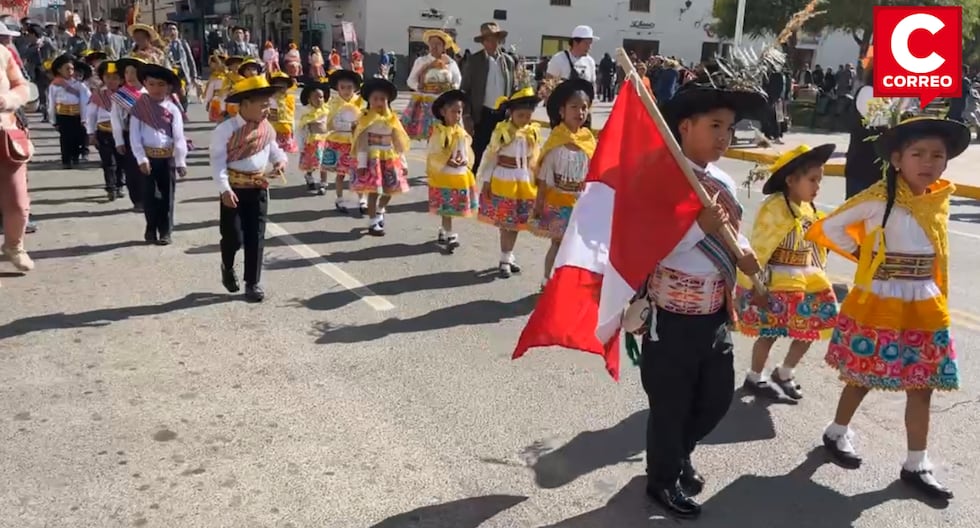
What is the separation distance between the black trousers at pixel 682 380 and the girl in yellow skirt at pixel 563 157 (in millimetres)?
3070

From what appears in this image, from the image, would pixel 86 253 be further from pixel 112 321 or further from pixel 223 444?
pixel 223 444

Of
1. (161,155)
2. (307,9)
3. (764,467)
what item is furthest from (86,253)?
(307,9)

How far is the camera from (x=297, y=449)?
4.37m

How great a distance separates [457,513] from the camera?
383cm

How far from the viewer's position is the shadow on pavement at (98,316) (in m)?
6.07

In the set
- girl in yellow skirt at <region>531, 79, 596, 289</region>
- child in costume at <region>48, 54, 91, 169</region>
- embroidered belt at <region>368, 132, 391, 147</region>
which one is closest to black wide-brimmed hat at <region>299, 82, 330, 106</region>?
embroidered belt at <region>368, 132, 391, 147</region>

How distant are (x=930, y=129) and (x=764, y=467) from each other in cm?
179

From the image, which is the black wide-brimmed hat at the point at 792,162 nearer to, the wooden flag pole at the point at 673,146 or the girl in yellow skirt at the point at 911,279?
the girl in yellow skirt at the point at 911,279

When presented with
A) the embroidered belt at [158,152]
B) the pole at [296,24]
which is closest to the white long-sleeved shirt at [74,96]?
the embroidered belt at [158,152]

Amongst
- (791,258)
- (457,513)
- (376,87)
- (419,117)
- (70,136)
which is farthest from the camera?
(70,136)

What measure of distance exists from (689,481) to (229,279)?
4226 millimetres

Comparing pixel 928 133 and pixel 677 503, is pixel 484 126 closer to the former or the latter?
pixel 928 133

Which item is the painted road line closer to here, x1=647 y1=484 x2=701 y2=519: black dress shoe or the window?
x1=647 y1=484 x2=701 y2=519: black dress shoe

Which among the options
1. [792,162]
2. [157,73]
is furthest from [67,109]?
[792,162]
